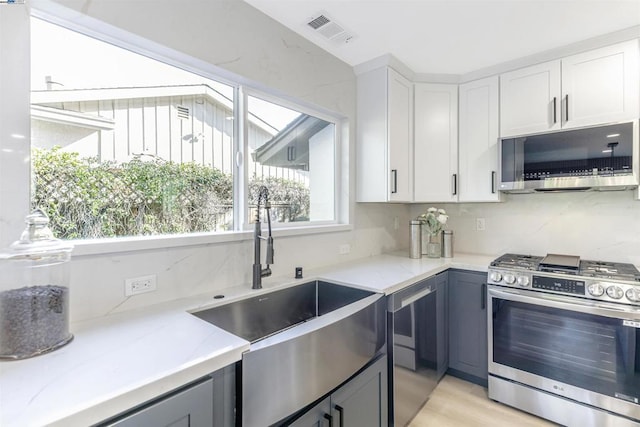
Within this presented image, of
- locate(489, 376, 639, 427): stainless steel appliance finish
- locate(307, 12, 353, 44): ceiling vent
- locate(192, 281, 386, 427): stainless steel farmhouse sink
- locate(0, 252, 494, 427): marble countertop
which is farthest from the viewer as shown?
locate(307, 12, 353, 44): ceiling vent

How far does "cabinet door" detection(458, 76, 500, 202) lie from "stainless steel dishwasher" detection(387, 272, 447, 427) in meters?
0.85

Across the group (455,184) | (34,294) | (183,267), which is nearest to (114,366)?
(34,294)

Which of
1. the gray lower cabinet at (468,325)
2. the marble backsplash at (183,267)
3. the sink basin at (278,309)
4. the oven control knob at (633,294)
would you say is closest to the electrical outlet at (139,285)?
the marble backsplash at (183,267)

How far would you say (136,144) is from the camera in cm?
142

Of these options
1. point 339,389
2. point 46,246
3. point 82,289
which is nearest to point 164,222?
point 82,289

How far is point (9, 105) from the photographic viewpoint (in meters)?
1.04

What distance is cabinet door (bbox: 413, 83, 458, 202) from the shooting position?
2.68 meters

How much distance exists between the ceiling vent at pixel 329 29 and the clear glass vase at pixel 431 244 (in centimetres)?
168

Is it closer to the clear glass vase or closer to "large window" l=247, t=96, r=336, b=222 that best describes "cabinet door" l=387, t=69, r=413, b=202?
the clear glass vase

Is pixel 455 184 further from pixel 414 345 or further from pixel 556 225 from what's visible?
pixel 414 345

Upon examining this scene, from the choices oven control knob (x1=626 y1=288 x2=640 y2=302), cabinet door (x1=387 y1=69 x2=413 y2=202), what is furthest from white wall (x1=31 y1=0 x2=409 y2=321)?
oven control knob (x1=626 y1=288 x2=640 y2=302)

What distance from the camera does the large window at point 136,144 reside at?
119 cm

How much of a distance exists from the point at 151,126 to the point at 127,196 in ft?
1.21

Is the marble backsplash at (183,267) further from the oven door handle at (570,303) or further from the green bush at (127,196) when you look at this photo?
the oven door handle at (570,303)
